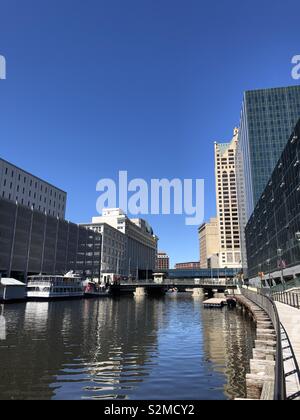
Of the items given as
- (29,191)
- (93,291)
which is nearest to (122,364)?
(93,291)

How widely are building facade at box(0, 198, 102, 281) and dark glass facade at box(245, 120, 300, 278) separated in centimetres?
8354

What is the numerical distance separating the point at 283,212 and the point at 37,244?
297 feet

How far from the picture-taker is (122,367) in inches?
941

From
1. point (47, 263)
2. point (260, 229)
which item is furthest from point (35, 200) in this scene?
point (260, 229)

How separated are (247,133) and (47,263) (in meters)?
135

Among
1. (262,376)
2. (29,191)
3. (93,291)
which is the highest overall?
(29,191)

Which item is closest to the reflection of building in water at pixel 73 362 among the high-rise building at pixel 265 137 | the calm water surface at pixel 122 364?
the calm water surface at pixel 122 364

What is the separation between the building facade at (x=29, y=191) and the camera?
135 meters

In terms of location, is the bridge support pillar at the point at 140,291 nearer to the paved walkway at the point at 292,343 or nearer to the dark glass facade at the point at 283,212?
the dark glass facade at the point at 283,212

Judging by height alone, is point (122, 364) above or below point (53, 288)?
below

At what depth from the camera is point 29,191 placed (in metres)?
150

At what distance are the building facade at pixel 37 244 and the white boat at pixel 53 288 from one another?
9456 millimetres

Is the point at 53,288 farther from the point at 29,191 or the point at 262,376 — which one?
the point at 262,376

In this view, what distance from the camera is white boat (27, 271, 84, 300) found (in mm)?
103125
